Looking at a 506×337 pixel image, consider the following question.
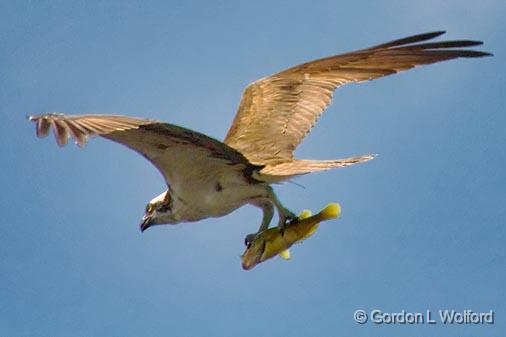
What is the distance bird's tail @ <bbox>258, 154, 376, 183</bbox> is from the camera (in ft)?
36.1

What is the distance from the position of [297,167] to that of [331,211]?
56 centimetres

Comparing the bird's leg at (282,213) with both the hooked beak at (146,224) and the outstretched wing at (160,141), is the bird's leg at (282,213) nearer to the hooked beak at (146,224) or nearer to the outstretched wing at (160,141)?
the outstretched wing at (160,141)

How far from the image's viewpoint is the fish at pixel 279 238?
11.5m

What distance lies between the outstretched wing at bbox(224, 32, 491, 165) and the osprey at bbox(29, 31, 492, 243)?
0.01 m

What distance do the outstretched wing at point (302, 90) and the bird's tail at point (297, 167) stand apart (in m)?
0.61

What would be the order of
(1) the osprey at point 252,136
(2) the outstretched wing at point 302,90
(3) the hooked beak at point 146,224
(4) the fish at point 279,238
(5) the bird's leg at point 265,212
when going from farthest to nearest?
(2) the outstretched wing at point 302,90
(3) the hooked beak at point 146,224
(5) the bird's leg at point 265,212
(4) the fish at point 279,238
(1) the osprey at point 252,136

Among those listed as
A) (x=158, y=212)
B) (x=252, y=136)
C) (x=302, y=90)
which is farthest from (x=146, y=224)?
(x=302, y=90)

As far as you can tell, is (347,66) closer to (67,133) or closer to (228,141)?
(228,141)

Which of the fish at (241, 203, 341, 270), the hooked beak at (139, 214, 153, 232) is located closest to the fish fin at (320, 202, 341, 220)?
the fish at (241, 203, 341, 270)

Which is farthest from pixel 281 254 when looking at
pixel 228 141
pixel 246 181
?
pixel 228 141

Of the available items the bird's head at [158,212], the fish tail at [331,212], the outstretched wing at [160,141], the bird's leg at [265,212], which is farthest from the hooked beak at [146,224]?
the fish tail at [331,212]

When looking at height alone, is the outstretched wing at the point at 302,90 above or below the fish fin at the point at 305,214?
above

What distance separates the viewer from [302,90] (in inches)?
553

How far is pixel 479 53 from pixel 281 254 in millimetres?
2975
